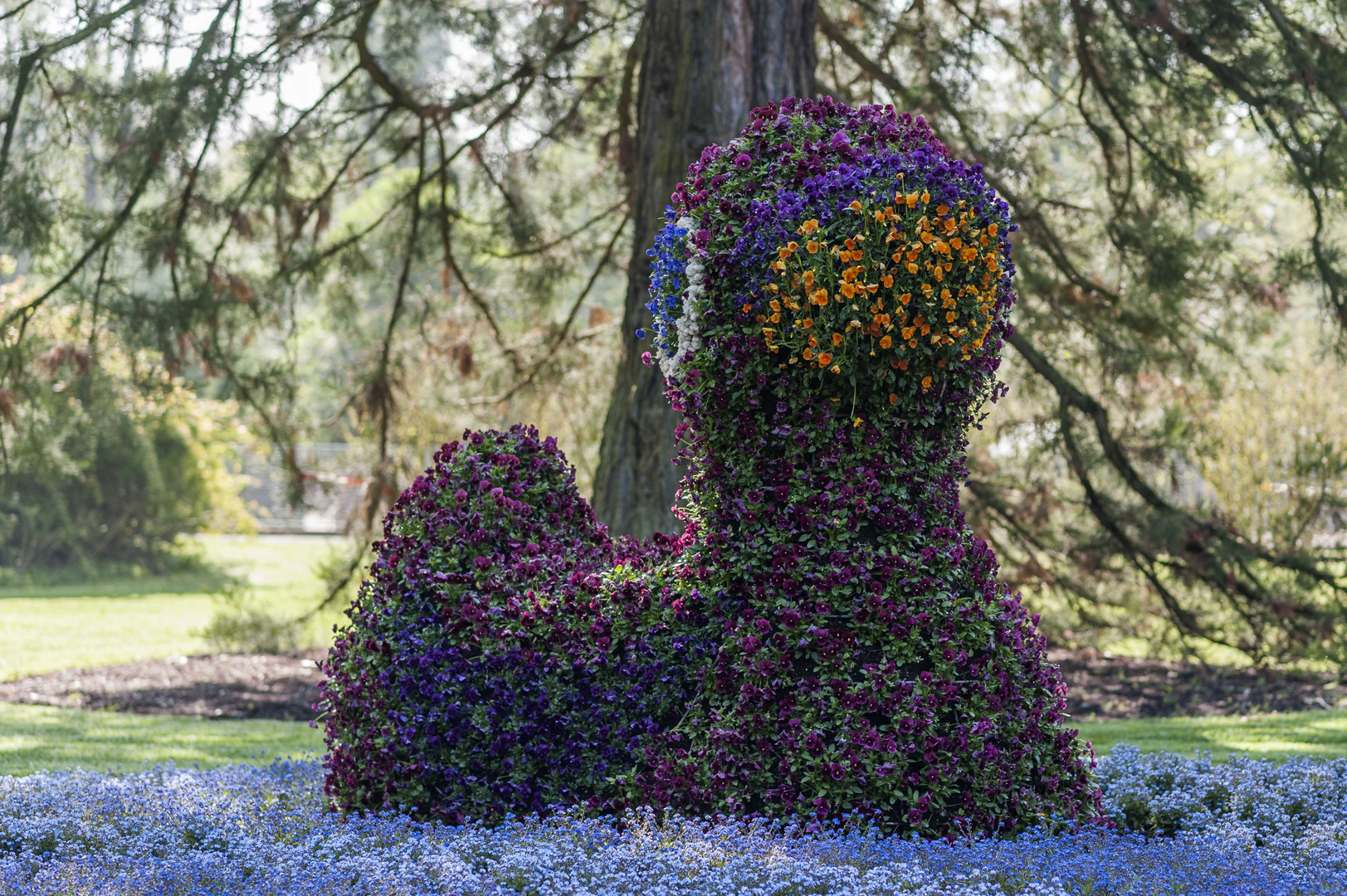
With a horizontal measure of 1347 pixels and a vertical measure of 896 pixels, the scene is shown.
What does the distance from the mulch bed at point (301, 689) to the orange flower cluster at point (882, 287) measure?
4004 millimetres

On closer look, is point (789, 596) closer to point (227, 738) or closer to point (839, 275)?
point (839, 275)

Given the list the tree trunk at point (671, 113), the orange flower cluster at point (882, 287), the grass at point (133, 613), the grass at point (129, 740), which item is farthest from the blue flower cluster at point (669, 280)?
the grass at point (133, 613)

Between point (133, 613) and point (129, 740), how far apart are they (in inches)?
269

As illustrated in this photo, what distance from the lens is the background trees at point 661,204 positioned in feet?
22.6

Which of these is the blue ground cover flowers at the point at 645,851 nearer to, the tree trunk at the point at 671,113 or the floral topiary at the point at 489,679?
the floral topiary at the point at 489,679

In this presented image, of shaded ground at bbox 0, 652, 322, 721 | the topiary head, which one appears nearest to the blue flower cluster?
the topiary head

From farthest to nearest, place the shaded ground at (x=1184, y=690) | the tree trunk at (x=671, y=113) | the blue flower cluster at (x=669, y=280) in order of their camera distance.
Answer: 1. the shaded ground at (x=1184, y=690)
2. the tree trunk at (x=671, y=113)
3. the blue flower cluster at (x=669, y=280)

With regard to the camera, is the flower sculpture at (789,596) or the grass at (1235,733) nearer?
the flower sculpture at (789,596)

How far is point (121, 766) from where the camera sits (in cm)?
521

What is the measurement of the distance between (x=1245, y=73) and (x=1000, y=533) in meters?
5.70

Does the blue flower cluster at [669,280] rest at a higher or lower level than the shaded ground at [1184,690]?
higher

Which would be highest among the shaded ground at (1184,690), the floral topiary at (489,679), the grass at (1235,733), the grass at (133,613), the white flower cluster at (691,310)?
the white flower cluster at (691,310)

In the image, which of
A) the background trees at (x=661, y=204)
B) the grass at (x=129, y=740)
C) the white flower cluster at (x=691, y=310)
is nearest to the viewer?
the white flower cluster at (x=691, y=310)

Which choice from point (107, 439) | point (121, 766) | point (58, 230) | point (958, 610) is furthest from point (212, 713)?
point (107, 439)
